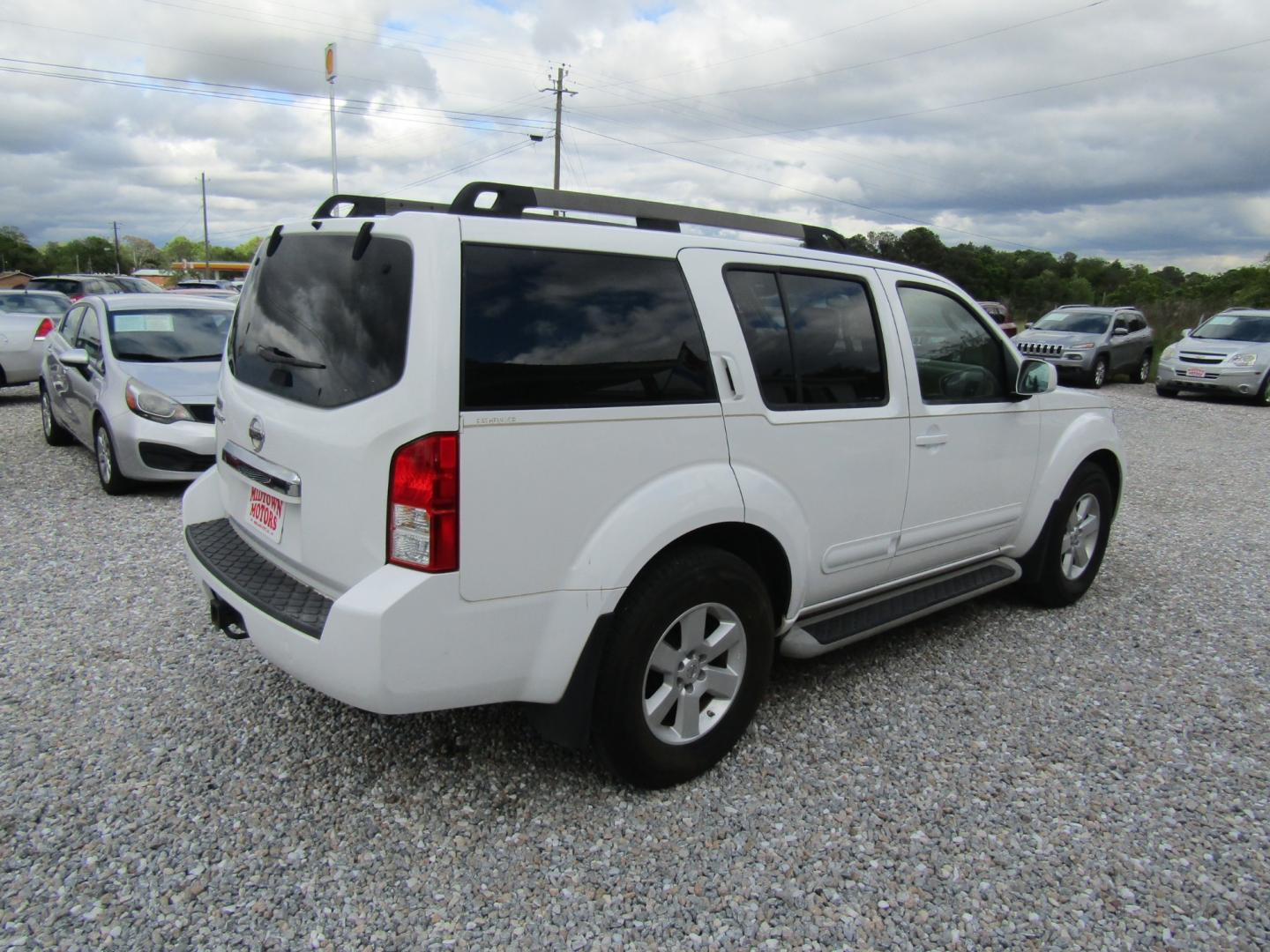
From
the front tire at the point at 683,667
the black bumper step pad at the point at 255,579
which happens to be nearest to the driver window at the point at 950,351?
the front tire at the point at 683,667

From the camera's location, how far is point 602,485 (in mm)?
2619

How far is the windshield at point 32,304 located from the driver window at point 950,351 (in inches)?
538

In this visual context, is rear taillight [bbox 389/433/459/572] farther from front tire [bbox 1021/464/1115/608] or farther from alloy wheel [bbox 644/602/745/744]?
front tire [bbox 1021/464/1115/608]

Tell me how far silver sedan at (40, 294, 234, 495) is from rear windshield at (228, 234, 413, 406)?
125 inches

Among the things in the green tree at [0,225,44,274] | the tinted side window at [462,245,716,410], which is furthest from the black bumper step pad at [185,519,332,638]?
the green tree at [0,225,44,274]

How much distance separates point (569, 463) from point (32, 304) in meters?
14.4

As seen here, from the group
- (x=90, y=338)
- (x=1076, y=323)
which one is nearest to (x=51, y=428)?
(x=90, y=338)

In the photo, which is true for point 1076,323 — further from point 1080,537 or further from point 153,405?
point 153,405

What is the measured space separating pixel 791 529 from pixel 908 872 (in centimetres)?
115

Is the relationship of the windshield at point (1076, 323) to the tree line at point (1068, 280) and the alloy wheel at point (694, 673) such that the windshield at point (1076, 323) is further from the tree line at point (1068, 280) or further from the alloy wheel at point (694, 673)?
the alloy wheel at point (694, 673)

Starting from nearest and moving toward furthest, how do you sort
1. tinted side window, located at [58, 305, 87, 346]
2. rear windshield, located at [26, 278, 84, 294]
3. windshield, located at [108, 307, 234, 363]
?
windshield, located at [108, 307, 234, 363], tinted side window, located at [58, 305, 87, 346], rear windshield, located at [26, 278, 84, 294]

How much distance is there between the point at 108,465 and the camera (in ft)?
22.4

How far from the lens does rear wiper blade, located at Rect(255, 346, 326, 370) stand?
2717 millimetres

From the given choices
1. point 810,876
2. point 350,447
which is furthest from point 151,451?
point 810,876
